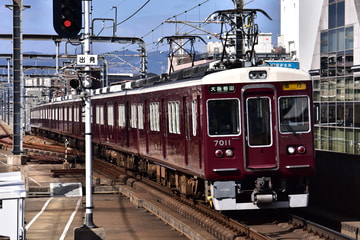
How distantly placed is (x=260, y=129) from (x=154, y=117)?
6.17 metres

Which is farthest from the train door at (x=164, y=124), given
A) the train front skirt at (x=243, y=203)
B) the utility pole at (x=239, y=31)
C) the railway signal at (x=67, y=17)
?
the railway signal at (x=67, y=17)

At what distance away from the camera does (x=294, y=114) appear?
46.5 ft

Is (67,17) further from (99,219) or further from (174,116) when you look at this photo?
(99,219)

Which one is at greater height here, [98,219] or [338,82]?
[338,82]

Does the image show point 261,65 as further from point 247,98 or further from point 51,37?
point 51,37

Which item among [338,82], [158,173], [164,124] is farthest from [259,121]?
[338,82]

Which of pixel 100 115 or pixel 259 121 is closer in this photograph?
pixel 259 121

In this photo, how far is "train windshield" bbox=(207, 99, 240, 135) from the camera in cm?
1405

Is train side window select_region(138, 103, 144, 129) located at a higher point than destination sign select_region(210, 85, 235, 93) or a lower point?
lower

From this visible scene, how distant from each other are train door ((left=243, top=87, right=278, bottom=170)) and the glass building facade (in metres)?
17.2

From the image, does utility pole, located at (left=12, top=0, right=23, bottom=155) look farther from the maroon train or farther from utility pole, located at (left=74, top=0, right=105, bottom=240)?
utility pole, located at (left=74, top=0, right=105, bottom=240)

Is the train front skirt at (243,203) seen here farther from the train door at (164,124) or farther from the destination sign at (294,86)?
the train door at (164,124)

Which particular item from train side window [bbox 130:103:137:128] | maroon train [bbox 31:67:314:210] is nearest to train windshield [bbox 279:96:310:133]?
maroon train [bbox 31:67:314:210]

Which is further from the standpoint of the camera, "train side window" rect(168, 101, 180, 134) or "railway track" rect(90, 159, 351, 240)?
"train side window" rect(168, 101, 180, 134)
